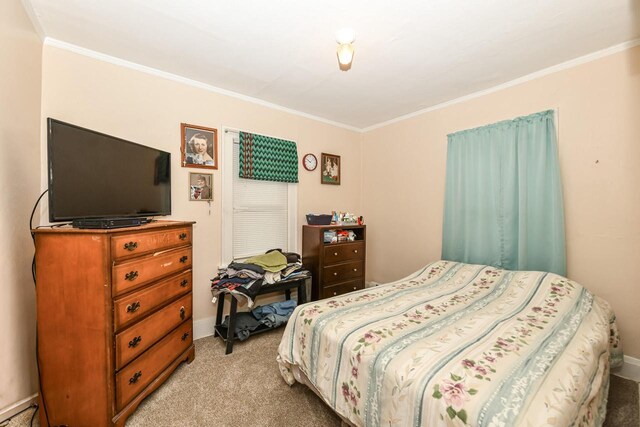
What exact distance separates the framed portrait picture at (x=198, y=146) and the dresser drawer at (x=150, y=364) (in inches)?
57.8

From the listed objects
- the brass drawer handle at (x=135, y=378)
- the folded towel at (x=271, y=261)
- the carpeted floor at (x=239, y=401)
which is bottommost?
the carpeted floor at (x=239, y=401)

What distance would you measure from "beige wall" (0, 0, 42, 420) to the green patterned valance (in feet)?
5.00

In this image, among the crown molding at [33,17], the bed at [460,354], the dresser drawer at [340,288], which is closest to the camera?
the bed at [460,354]

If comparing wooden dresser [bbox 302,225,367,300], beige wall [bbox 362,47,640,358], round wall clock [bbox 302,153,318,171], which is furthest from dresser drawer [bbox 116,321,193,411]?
beige wall [bbox 362,47,640,358]

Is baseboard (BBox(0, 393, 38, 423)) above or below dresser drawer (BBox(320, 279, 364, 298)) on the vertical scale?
below

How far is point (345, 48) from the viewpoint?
153 cm

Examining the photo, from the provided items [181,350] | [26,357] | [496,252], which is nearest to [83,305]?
[26,357]

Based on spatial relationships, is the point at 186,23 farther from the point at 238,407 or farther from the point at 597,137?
the point at 597,137

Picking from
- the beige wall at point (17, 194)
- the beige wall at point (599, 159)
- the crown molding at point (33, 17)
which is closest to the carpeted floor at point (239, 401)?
the beige wall at point (17, 194)

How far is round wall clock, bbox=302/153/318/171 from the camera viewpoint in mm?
3311

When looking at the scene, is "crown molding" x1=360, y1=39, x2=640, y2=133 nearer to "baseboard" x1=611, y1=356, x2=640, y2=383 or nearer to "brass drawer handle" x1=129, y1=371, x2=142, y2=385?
"baseboard" x1=611, y1=356, x2=640, y2=383

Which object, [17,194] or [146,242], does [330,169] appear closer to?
[146,242]

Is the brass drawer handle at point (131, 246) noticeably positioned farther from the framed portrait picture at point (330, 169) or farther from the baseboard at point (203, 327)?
the framed portrait picture at point (330, 169)

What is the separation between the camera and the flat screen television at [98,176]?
136 centimetres
